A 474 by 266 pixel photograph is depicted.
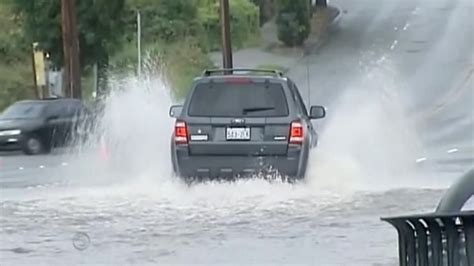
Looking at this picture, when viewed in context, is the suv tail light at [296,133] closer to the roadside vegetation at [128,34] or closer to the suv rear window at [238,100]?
the suv rear window at [238,100]

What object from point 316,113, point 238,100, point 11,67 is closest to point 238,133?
point 238,100

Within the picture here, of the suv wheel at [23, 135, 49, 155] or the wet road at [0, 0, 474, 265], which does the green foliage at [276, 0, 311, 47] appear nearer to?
the wet road at [0, 0, 474, 265]

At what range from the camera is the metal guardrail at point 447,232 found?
20.5 feet

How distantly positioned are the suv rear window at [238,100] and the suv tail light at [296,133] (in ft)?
0.82

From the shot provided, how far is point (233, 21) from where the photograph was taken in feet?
206

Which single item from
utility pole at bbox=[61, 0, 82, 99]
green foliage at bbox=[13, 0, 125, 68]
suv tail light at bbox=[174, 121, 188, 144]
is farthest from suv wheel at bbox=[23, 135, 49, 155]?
suv tail light at bbox=[174, 121, 188, 144]

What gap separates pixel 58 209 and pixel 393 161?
322 inches

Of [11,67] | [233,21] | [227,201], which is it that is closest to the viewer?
[227,201]

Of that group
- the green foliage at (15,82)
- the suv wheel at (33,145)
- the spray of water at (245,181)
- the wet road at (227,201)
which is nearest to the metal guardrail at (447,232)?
the wet road at (227,201)

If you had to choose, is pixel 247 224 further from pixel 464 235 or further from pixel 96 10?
pixel 96 10

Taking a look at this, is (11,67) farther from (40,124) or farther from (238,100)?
(238,100)

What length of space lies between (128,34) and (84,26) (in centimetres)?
433

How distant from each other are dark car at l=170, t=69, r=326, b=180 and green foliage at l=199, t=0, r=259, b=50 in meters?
42.9

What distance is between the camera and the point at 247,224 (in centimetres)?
1555
